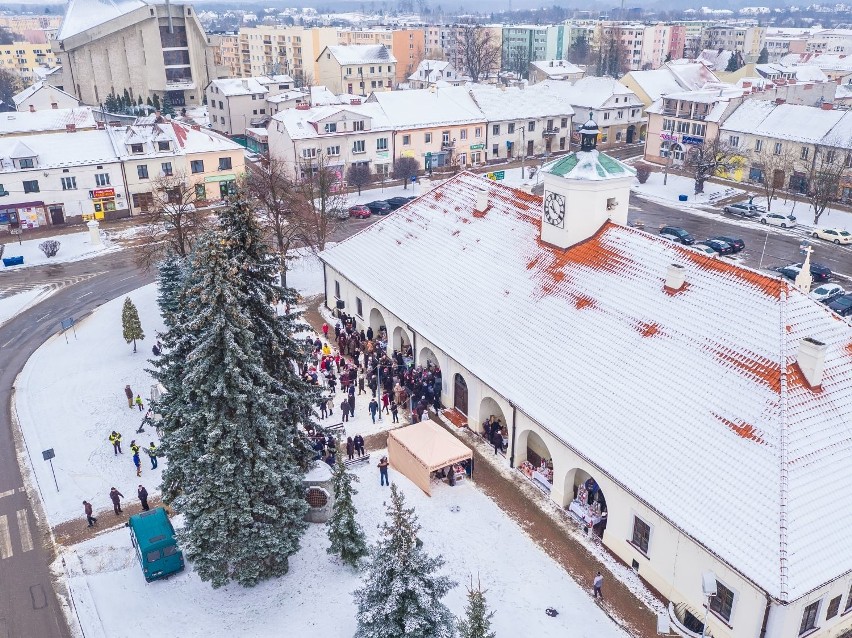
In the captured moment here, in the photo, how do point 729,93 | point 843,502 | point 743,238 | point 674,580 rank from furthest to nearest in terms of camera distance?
point 729,93, point 743,238, point 674,580, point 843,502

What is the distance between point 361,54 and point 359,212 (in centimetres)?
6745

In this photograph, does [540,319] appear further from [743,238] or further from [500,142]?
[500,142]

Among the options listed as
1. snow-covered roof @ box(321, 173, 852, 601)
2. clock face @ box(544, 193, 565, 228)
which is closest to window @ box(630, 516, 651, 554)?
snow-covered roof @ box(321, 173, 852, 601)

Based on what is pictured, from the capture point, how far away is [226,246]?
2258 cm

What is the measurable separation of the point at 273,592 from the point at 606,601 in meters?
10.5

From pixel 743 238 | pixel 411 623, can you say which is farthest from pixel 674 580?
pixel 743 238

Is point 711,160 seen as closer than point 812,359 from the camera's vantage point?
No

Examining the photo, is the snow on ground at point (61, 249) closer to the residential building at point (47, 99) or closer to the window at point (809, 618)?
the residential building at point (47, 99)

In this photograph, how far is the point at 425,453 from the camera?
Answer: 28.1 metres

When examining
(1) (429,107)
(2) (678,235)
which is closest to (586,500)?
(2) (678,235)

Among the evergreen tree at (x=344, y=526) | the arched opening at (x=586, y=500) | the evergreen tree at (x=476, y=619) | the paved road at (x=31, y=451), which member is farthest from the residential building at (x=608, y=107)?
the evergreen tree at (x=476, y=619)

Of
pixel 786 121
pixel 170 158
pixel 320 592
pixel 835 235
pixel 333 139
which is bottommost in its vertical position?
pixel 320 592

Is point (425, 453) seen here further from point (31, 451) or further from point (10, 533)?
point (31, 451)

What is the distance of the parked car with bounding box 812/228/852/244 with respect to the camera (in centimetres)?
5634
